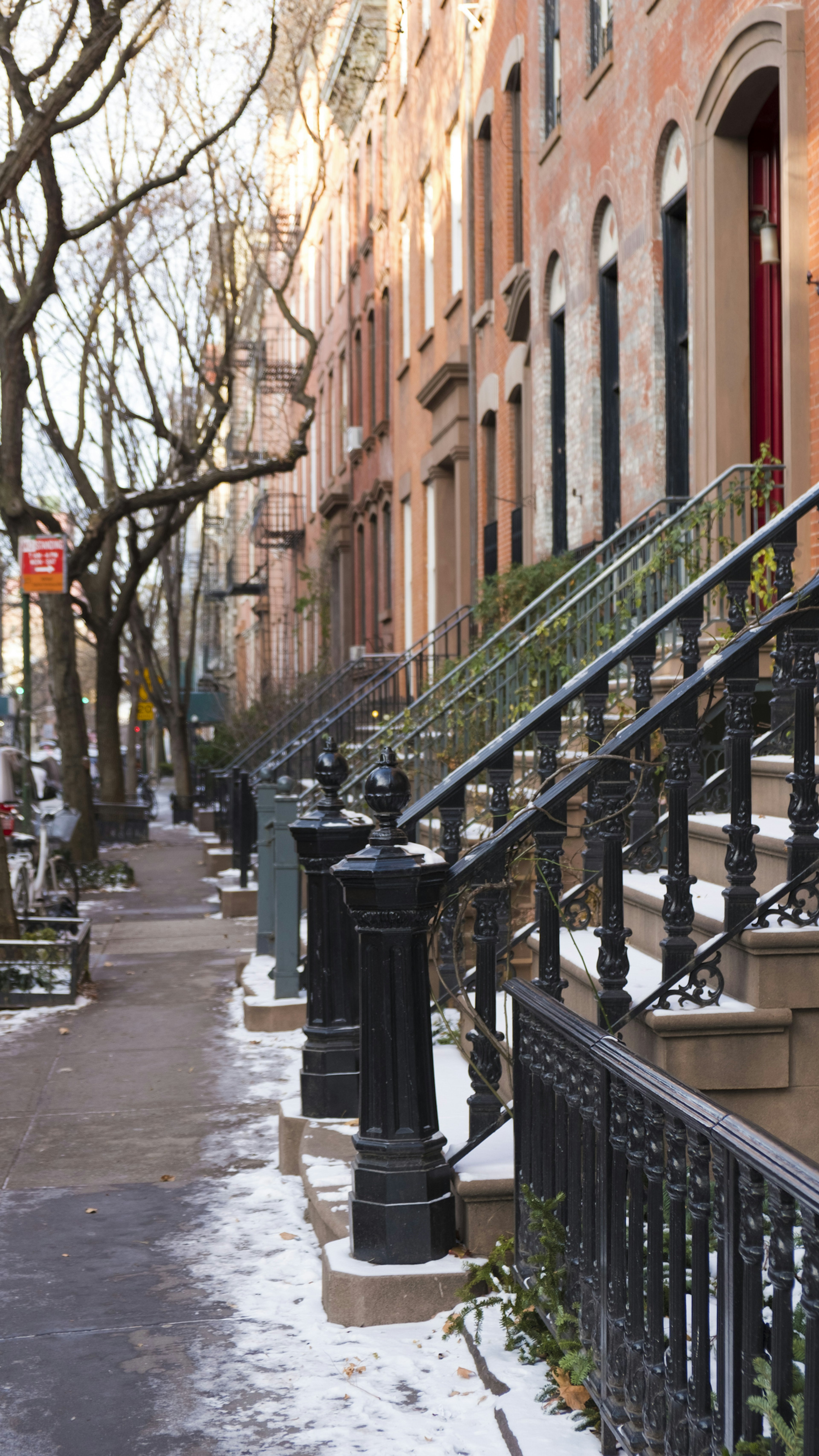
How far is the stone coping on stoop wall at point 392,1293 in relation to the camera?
14.4 feet

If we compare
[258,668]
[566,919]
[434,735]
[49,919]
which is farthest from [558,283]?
[258,668]

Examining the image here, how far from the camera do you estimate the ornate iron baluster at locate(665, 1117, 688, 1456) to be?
2.90 meters

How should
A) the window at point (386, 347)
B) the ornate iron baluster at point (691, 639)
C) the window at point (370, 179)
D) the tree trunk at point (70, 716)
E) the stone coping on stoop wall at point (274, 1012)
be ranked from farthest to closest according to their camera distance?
the window at point (370, 179) → the window at point (386, 347) → the tree trunk at point (70, 716) → the stone coping on stoop wall at point (274, 1012) → the ornate iron baluster at point (691, 639)

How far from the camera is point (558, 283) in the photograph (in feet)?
48.2

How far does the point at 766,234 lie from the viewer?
381 inches

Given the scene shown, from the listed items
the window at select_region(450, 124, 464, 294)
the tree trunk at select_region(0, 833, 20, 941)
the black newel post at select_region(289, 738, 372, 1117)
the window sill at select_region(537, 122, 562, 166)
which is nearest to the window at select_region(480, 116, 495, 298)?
the window at select_region(450, 124, 464, 294)

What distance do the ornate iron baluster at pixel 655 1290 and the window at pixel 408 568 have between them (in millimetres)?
19285

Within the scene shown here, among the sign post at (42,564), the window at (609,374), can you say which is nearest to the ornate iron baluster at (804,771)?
the window at (609,374)

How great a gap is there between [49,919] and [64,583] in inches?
228

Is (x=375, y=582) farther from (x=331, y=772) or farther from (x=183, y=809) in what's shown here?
(x=331, y=772)

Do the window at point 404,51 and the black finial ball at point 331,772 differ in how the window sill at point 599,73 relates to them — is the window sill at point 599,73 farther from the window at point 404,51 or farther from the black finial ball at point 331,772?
the black finial ball at point 331,772

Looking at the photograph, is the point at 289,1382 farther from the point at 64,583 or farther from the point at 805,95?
the point at 64,583

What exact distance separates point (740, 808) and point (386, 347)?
71.5 feet

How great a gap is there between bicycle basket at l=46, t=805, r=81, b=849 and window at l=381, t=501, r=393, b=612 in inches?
473
